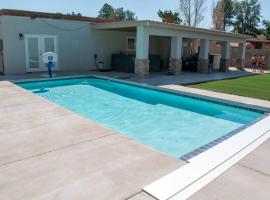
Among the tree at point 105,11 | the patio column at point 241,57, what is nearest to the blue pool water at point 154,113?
the patio column at point 241,57

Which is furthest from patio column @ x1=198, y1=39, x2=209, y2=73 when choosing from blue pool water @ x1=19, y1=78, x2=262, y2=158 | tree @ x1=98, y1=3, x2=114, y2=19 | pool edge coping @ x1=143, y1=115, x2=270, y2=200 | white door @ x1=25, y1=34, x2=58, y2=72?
tree @ x1=98, y1=3, x2=114, y2=19

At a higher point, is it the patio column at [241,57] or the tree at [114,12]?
the tree at [114,12]

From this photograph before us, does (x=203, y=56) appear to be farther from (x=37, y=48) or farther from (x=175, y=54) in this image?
(x=37, y=48)

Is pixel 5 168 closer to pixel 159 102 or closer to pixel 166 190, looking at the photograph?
pixel 166 190

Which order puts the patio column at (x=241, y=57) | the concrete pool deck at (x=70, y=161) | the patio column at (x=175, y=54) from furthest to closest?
the patio column at (x=241, y=57) → the patio column at (x=175, y=54) → the concrete pool deck at (x=70, y=161)

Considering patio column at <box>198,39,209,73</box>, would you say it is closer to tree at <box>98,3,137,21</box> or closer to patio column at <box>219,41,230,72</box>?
patio column at <box>219,41,230,72</box>

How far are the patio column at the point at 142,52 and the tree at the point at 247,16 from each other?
40.2 m

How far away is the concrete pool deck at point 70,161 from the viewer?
3105 millimetres

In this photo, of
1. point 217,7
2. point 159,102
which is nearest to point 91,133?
Answer: point 159,102

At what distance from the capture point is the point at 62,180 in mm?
3293

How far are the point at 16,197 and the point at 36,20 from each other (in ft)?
41.7

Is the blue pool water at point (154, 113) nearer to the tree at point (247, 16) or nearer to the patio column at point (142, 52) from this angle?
the patio column at point (142, 52)

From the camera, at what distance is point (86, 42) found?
52.5ft

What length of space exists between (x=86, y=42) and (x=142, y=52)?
4.67 m
